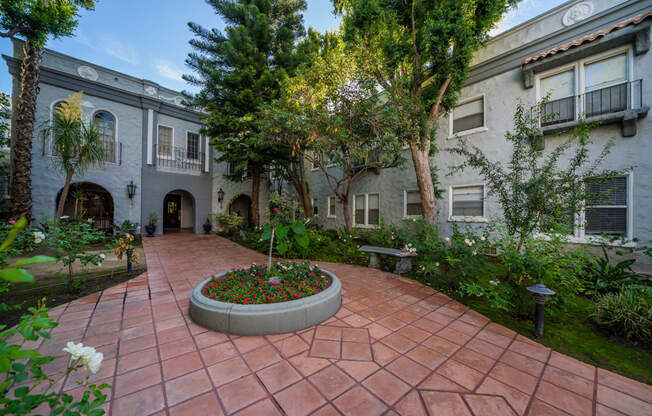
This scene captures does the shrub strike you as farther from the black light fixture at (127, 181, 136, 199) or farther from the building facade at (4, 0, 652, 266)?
the black light fixture at (127, 181, 136, 199)

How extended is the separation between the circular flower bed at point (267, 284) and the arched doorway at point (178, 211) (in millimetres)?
11431

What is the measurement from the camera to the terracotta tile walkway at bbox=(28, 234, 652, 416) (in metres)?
1.89

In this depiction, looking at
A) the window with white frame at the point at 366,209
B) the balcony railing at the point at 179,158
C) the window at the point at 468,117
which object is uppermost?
the window at the point at 468,117

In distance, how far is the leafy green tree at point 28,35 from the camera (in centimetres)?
567

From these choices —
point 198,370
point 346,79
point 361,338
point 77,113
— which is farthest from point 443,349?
point 77,113

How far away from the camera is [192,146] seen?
12055mm

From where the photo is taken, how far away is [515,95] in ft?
21.8

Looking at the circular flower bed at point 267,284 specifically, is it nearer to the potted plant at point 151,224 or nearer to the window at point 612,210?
the window at point 612,210

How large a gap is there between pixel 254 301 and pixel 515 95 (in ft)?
27.3

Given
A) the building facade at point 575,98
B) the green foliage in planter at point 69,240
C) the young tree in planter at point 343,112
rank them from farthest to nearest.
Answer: the young tree in planter at point 343,112, the building facade at point 575,98, the green foliage in planter at point 69,240

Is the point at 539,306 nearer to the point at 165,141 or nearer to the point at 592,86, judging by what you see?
the point at 592,86

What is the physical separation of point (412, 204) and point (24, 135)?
467 inches

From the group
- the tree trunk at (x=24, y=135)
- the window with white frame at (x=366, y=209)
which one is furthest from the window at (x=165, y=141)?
the window with white frame at (x=366, y=209)

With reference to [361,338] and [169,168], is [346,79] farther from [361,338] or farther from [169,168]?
[169,168]
